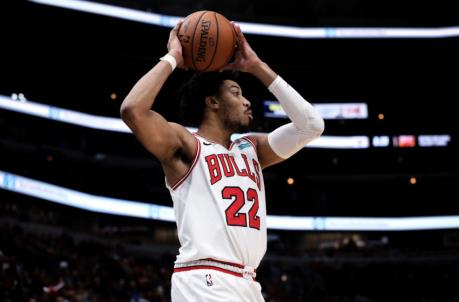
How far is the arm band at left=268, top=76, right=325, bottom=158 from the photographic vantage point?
11.4ft

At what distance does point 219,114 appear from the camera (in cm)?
354

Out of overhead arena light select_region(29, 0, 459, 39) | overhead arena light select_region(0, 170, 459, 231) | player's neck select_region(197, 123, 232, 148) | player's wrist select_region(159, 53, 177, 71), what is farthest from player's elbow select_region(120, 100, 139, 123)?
overhead arena light select_region(29, 0, 459, 39)

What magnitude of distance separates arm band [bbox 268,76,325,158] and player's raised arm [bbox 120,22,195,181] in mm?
571

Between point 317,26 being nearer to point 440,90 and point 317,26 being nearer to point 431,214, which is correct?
point 440,90

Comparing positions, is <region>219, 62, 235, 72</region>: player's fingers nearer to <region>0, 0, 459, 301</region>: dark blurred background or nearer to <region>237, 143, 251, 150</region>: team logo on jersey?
<region>237, 143, 251, 150</region>: team logo on jersey

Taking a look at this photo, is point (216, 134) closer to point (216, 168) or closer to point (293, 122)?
point (216, 168)

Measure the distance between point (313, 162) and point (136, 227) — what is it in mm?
8464

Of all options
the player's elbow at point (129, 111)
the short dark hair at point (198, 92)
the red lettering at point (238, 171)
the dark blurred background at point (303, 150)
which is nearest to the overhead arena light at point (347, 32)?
the dark blurred background at point (303, 150)

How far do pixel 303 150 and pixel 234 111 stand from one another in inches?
927

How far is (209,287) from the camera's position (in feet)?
9.95

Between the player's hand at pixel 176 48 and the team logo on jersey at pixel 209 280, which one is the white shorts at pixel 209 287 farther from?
the player's hand at pixel 176 48

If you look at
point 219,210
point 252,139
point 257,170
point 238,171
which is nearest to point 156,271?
point 252,139

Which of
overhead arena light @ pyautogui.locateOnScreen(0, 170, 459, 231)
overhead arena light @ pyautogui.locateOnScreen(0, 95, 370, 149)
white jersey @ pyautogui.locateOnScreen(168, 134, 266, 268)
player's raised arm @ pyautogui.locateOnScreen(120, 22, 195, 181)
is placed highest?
overhead arena light @ pyautogui.locateOnScreen(0, 95, 370, 149)

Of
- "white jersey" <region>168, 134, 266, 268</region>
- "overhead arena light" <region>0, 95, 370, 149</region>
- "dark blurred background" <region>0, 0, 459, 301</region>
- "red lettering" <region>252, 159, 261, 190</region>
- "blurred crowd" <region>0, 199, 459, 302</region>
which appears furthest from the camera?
"dark blurred background" <region>0, 0, 459, 301</region>
